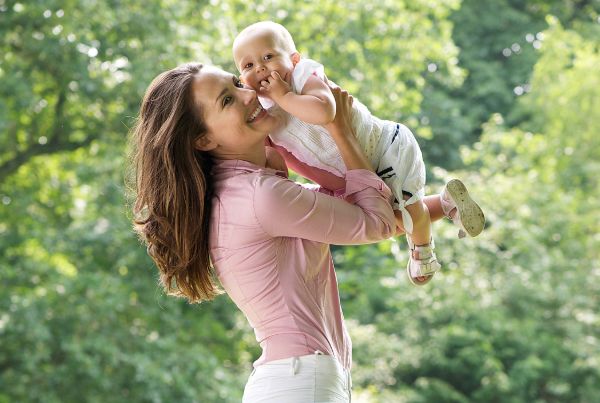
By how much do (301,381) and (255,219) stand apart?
271 millimetres

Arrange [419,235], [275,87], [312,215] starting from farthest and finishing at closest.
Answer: [419,235] → [275,87] → [312,215]

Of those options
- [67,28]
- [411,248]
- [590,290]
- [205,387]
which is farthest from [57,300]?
[411,248]

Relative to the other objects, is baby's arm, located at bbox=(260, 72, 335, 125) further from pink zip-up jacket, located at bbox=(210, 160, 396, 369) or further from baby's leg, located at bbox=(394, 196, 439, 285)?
baby's leg, located at bbox=(394, 196, 439, 285)

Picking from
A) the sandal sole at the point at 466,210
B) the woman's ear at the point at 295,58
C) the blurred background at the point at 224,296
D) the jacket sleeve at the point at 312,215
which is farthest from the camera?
the blurred background at the point at 224,296

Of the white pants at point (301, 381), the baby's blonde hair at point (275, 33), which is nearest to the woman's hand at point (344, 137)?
the baby's blonde hair at point (275, 33)

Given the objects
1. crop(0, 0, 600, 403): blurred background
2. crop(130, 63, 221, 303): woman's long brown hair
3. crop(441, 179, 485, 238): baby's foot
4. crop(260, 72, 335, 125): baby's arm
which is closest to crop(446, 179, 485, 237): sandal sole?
crop(441, 179, 485, 238): baby's foot

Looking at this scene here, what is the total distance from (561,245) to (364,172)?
23.4ft

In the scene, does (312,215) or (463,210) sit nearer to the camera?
(312,215)

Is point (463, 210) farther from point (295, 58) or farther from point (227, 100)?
point (227, 100)

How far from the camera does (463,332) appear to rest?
7.45m

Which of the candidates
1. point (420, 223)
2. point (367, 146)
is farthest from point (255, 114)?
point (420, 223)

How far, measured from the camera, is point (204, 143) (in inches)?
67.5

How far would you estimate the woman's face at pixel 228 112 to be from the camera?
1674 mm

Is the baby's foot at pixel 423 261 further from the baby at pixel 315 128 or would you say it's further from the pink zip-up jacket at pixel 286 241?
the pink zip-up jacket at pixel 286 241
